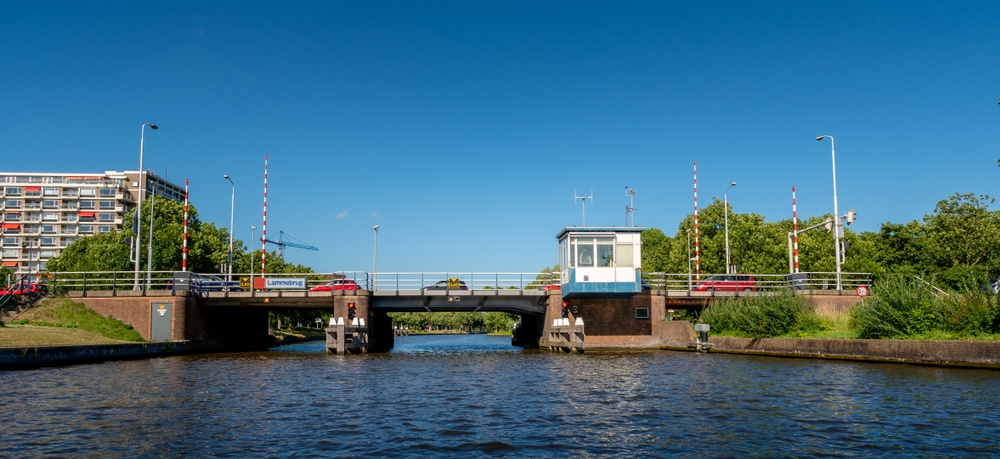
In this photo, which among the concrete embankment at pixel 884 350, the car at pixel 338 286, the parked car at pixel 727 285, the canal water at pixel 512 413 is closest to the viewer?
the canal water at pixel 512 413

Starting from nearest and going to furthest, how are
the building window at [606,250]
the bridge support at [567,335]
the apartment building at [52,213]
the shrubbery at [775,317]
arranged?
the shrubbery at [775,317]
the bridge support at [567,335]
the building window at [606,250]
the apartment building at [52,213]

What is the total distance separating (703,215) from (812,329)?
153 ft

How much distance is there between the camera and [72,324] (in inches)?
1489

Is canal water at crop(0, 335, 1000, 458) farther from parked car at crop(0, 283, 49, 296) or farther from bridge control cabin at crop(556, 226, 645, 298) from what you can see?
parked car at crop(0, 283, 49, 296)

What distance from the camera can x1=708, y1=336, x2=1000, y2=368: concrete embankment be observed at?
848 inches

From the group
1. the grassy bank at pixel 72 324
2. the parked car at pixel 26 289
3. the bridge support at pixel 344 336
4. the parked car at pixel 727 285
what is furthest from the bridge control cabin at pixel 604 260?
the parked car at pixel 26 289

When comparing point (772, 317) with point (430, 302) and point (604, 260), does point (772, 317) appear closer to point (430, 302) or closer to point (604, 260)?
point (604, 260)

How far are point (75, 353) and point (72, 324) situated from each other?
9810 mm

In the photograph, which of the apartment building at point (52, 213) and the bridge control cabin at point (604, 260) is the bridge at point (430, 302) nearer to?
the bridge control cabin at point (604, 260)

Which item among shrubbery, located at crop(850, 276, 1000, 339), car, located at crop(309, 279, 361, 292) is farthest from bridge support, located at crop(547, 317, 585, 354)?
shrubbery, located at crop(850, 276, 1000, 339)

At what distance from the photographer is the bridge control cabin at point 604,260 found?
131 feet

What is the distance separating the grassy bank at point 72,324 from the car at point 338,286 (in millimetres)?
9648

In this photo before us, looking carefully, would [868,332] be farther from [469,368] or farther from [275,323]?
[275,323]

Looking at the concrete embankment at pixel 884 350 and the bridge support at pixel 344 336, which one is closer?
the concrete embankment at pixel 884 350
